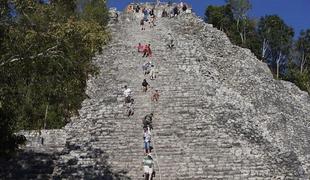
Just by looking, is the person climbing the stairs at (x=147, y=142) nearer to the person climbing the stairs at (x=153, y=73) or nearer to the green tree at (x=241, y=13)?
the person climbing the stairs at (x=153, y=73)

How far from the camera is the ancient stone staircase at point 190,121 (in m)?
16.7

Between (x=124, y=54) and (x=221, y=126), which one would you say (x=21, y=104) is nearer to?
(x=221, y=126)

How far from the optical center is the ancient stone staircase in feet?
54.7

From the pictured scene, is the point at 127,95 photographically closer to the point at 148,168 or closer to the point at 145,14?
the point at 148,168

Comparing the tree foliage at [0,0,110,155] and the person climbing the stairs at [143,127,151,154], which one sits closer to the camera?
the tree foliage at [0,0,110,155]

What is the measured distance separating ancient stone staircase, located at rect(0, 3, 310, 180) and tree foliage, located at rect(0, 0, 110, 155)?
3259 millimetres

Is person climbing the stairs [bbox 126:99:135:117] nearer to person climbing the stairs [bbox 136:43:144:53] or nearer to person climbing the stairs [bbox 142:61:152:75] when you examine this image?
person climbing the stairs [bbox 142:61:152:75]

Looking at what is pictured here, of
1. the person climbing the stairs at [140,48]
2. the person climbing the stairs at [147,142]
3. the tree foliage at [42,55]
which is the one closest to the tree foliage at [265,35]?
the person climbing the stairs at [140,48]

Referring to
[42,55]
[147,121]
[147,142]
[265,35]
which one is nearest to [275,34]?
[265,35]

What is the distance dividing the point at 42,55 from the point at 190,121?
7618 mm

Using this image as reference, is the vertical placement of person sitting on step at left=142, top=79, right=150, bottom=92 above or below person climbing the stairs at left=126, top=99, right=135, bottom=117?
above

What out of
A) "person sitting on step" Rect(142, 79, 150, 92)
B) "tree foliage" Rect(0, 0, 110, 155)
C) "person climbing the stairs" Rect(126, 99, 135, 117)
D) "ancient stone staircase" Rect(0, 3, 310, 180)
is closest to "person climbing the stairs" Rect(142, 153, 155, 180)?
"ancient stone staircase" Rect(0, 3, 310, 180)

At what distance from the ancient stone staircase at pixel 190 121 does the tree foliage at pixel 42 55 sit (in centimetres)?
326

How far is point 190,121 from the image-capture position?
1973 cm
